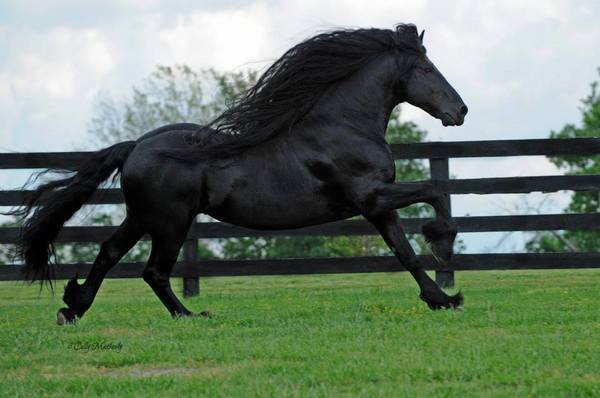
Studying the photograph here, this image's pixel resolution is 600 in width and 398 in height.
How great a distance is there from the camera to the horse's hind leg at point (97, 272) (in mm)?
8094

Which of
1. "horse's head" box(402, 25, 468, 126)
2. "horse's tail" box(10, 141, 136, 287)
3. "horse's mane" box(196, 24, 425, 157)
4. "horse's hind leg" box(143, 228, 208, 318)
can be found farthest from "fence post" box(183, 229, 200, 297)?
"horse's head" box(402, 25, 468, 126)

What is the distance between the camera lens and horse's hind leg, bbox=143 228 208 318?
7844mm

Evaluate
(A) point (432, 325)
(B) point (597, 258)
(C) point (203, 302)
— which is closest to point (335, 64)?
(A) point (432, 325)

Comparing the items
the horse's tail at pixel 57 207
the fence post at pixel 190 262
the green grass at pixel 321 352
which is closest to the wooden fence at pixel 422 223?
the fence post at pixel 190 262

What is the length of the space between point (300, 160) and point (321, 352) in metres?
2.51

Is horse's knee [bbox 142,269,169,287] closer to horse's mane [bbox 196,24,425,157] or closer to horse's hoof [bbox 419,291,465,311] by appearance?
horse's mane [bbox 196,24,425,157]

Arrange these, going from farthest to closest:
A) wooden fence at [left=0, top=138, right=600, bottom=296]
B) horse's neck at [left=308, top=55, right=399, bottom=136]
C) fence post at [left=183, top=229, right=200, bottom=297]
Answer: fence post at [left=183, top=229, right=200, bottom=297]
wooden fence at [left=0, top=138, right=600, bottom=296]
horse's neck at [left=308, top=55, right=399, bottom=136]

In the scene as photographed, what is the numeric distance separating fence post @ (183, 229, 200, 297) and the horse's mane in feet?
11.4

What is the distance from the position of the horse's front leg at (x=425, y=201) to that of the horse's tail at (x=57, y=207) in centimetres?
200

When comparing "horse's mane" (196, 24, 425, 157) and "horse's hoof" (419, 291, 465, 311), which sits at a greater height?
Result: "horse's mane" (196, 24, 425, 157)

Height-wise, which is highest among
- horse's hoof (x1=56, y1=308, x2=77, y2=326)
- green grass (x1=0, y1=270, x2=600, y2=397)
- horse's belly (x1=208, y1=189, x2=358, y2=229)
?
horse's belly (x1=208, y1=189, x2=358, y2=229)

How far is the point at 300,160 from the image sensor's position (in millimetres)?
7848

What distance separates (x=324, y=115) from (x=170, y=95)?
3031 cm

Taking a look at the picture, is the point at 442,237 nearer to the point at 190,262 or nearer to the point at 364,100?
the point at 364,100
